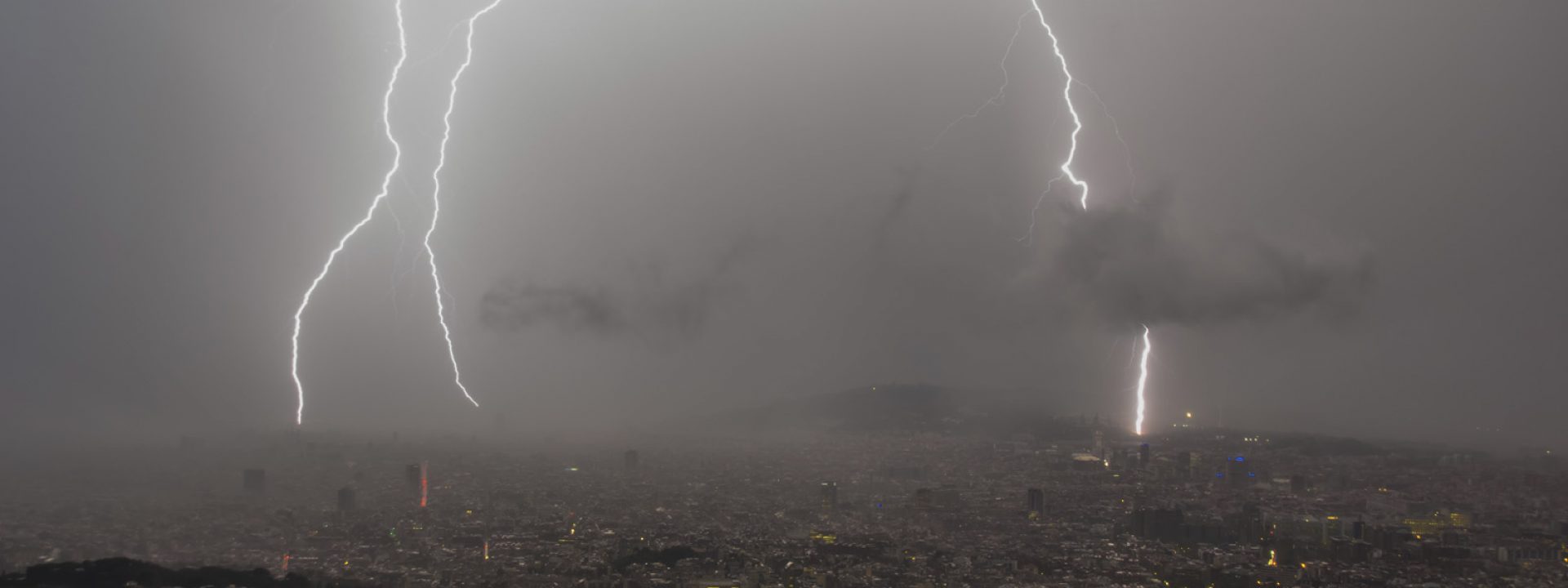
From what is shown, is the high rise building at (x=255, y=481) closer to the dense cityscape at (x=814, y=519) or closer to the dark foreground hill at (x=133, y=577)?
the dense cityscape at (x=814, y=519)

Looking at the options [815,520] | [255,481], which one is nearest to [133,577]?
[255,481]

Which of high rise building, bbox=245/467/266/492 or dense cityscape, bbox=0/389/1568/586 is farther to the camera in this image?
high rise building, bbox=245/467/266/492

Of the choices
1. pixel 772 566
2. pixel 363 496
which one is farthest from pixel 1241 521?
pixel 363 496

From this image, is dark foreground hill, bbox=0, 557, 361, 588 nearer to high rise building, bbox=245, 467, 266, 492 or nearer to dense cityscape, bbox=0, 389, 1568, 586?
dense cityscape, bbox=0, 389, 1568, 586

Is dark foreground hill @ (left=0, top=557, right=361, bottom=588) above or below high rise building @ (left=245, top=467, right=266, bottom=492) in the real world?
above

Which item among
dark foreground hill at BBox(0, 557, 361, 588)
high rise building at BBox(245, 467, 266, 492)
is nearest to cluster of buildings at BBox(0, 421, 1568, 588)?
high rise building at BBox(245, 467, 266, 492)

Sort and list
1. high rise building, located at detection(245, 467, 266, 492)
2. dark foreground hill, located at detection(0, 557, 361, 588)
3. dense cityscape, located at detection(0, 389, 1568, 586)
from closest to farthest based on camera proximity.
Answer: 1. dark foreground hill, located at detection(0, 557, 361, 588)
2. dense cityscape, located at detection(0, 389, 1568, 586)
3. high rise building, located at detection(245, 467, 266, 492)

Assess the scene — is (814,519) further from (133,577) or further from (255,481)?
(255,481)
